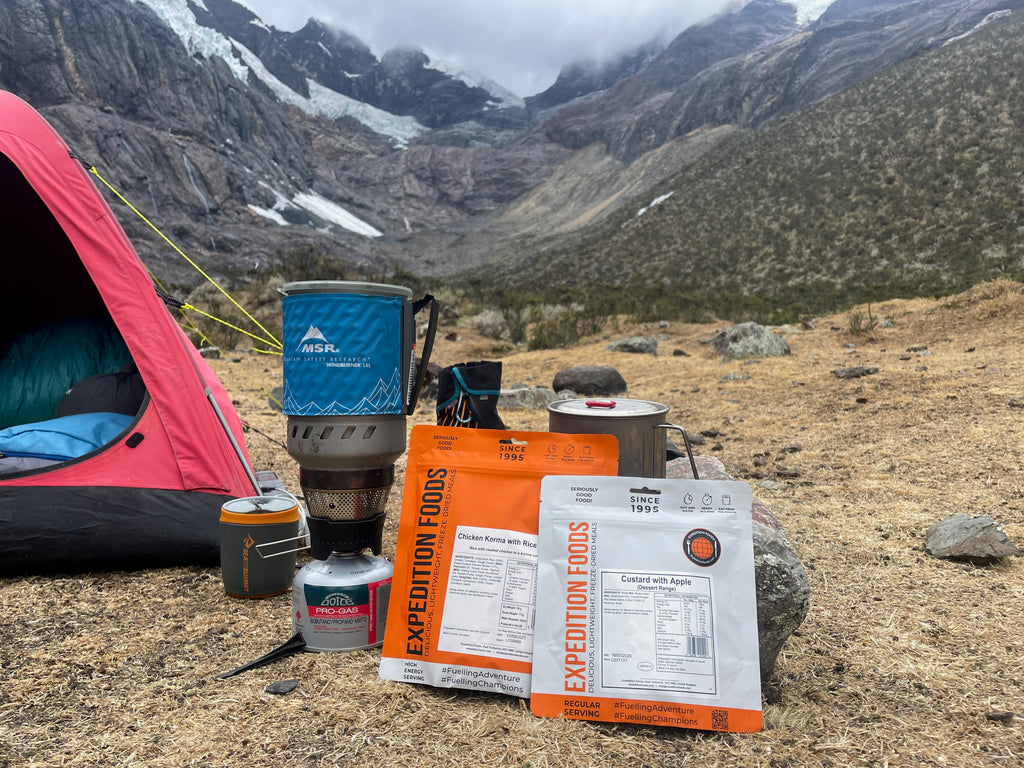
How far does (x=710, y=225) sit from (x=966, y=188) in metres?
11.5

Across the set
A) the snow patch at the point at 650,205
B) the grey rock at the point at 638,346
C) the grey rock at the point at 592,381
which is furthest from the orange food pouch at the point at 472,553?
the snow patch at the point at 650,205

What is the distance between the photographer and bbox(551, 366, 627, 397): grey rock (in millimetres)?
9508

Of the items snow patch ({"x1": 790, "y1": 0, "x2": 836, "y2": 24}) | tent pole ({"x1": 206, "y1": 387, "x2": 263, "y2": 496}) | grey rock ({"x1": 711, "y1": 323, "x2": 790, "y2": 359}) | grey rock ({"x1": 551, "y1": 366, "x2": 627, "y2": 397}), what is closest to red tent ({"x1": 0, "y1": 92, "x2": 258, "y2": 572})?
tent pole ({"x1": 206, "y1": 387, "x2": 263, "y2": 496})

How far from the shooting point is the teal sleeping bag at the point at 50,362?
15.9 ft

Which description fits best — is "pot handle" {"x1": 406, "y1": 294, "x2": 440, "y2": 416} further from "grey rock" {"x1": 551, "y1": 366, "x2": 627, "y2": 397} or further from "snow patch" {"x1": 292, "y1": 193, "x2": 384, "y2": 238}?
"snow patch" {"x1": 292, "y1": 193, "x2": 384, "y2": 238}

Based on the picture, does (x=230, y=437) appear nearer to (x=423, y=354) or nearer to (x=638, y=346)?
(x=423, y=354)

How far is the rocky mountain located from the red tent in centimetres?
2711

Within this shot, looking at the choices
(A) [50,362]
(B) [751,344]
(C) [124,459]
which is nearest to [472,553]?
(C) [124,459]

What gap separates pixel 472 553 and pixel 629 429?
728mm

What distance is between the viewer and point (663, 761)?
1.89 meters

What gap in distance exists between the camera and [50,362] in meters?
4.96

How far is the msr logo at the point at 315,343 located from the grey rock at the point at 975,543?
11.0 feet

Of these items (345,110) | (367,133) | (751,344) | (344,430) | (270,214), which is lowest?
(344,430)

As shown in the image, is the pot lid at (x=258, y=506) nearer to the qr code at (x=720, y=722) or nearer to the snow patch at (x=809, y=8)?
the qr code at (x=720, y=722)
